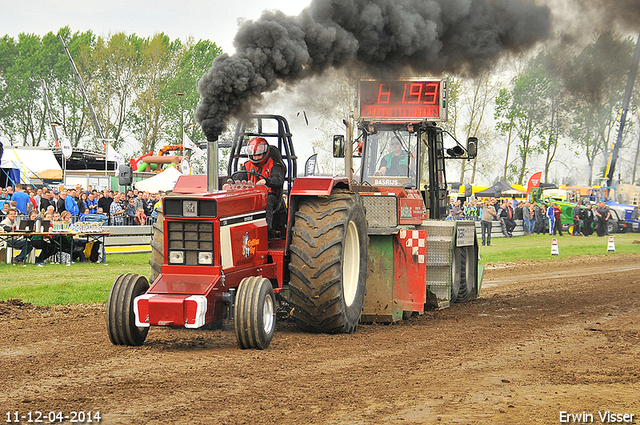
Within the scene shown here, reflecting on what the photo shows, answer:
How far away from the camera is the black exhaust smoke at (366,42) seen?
25.5ft

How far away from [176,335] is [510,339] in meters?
3.46

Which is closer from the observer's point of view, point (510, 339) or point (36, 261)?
point (510, 339)

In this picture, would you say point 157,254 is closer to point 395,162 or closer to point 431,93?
point 395,162

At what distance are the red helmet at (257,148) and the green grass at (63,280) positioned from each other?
4271mm

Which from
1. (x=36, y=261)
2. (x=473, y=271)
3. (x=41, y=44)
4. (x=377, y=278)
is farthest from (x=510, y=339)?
(x=41, y=44)

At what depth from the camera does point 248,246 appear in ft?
23.5

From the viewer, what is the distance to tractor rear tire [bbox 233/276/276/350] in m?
6.36

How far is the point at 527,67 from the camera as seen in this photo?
1306 cm

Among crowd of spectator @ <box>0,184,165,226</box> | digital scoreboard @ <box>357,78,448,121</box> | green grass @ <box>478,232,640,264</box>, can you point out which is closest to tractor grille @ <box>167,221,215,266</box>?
digital scoreboard @ <box>357,78,448,121</box>

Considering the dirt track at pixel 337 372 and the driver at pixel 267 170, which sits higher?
the driver at pixel 267 170

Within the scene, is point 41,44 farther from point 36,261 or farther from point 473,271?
point 473,271

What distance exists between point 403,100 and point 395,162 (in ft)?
3.27

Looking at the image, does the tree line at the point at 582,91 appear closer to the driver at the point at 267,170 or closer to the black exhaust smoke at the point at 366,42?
the black exhaust smoke at the point at 366,42

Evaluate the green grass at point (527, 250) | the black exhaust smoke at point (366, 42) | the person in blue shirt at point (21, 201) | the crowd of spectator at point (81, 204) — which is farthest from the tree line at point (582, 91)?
the person in blue shirt at point (21, 201)
